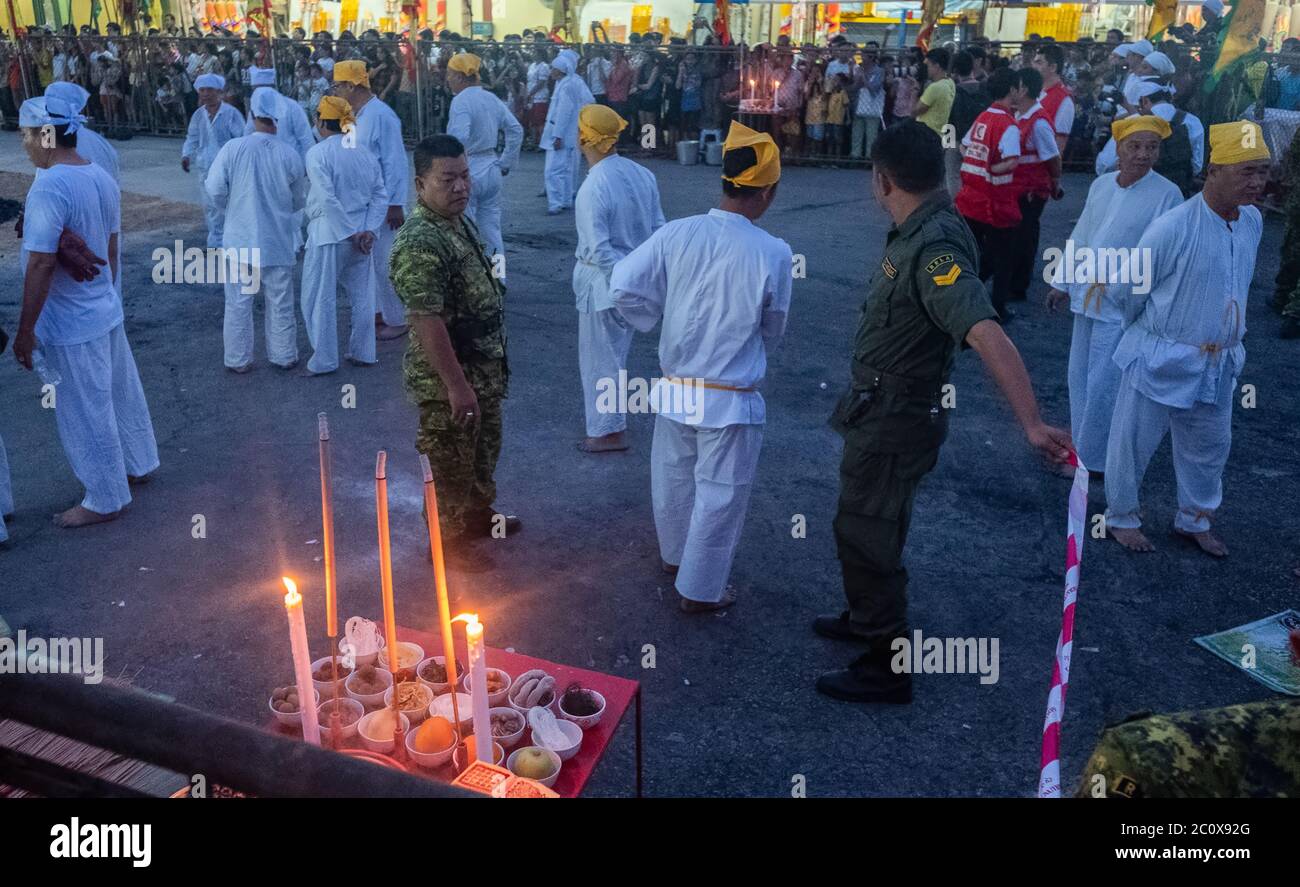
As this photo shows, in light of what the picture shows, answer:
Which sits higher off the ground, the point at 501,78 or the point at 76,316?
the point at 501,78

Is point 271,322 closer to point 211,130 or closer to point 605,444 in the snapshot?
point 605,444

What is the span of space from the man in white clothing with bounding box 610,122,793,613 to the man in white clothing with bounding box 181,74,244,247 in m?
6.45

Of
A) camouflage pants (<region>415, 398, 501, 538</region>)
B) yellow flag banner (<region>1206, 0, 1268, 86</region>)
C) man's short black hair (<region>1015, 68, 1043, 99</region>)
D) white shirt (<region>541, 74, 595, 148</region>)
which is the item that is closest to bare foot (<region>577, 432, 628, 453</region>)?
camouflage pants (<region>415, 398, 501, 538</region>)

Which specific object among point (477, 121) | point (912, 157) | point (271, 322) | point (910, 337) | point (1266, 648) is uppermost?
point (912, 157)

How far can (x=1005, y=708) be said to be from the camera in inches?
149

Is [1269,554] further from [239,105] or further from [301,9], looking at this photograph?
[301,9]

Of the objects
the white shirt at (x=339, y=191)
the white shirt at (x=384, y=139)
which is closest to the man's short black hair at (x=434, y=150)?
the white shirt at (x=339, y=191)

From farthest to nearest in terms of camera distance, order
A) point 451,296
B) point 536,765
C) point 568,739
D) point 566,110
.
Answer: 1. point 566,110
2. point 451,296
3. point 568,739
4. point 536,765

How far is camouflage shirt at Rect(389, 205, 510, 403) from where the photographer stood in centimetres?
406

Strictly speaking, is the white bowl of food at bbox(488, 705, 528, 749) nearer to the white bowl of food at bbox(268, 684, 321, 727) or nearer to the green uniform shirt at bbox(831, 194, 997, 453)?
the white bowl of food at bbox(268, 684, 321, 727)

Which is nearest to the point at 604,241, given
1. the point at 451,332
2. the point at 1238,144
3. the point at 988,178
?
the point at 451,332

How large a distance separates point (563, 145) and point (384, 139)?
5605mm

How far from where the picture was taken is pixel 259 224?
7066 millimetres
